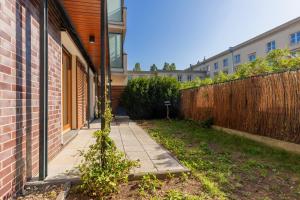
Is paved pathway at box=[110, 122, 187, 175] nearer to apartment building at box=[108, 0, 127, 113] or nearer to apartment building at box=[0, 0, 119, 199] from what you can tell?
apartment building at box=[0, 0, 119, 199]

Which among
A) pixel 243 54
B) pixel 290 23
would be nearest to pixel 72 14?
pixel 290 23

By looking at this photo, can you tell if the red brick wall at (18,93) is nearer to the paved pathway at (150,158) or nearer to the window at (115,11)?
the paved pathway at (150,158)

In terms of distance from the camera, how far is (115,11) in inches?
524

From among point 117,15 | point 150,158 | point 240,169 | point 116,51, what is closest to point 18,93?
point 150,158

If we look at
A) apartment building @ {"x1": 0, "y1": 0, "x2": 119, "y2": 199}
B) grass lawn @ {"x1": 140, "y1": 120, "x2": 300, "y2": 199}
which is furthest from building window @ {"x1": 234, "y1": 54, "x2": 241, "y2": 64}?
apartment building @ {"x1": 0, "y1": 0, "x2": 119, "y2": 199}

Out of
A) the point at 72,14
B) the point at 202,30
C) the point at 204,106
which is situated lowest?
the point at 204,106

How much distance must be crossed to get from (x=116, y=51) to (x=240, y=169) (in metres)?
11.3

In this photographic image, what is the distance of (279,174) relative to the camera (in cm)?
367

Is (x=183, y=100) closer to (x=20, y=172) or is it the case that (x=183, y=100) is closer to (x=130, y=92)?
(x=130, y=92)

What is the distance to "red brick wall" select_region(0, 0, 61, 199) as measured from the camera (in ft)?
6.92

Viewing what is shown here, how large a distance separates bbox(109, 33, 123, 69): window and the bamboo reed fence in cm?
672

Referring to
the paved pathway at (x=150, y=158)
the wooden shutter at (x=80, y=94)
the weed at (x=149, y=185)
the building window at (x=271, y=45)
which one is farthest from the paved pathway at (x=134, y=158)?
the building window at (x=271, y=45)

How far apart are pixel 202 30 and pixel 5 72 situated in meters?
11.6

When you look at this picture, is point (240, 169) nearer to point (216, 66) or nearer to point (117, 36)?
point (117, 36)
